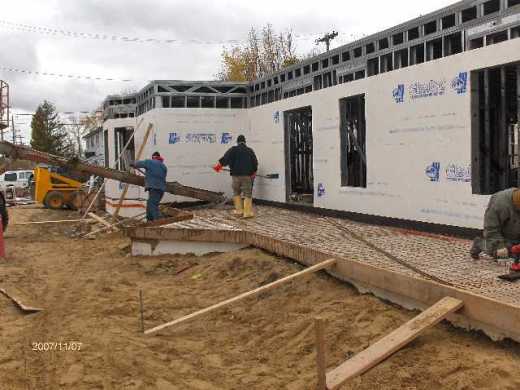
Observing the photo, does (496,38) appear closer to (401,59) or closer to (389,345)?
(401,59)

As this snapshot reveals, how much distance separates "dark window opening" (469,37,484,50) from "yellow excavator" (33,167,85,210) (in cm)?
1686

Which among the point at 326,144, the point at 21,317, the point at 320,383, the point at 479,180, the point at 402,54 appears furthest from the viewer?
the point at 326,144

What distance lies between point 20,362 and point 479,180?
6.25 metres

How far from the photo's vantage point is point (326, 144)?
36.4 feet

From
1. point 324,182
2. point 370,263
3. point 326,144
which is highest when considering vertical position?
point 326,144

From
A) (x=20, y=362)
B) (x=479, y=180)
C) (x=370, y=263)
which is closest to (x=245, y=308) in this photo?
(x=370, y=263)

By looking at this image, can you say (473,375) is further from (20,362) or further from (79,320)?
(79,320)

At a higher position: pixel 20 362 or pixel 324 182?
pixel 324 182

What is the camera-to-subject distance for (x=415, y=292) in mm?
5074

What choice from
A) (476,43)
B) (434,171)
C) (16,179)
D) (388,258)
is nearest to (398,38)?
(476,43)

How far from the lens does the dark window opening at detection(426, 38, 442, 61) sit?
8.83 metres

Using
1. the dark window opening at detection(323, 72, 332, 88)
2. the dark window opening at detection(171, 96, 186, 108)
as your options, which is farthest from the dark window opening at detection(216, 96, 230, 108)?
the dark window opening at detection(323, 72, 332, 88)

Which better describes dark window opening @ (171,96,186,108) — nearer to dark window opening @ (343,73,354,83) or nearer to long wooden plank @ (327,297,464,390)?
dark window opening @ (343,73,354,83)
